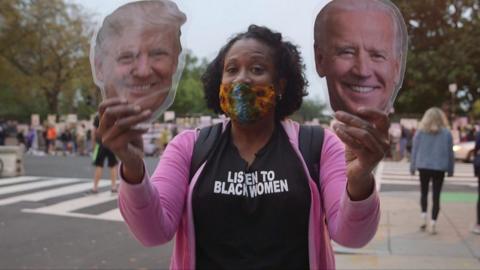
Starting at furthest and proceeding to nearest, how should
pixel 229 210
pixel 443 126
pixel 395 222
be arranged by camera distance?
pixel 395 222
pixel 443 126
pixel 229 210

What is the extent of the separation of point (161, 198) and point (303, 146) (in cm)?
54

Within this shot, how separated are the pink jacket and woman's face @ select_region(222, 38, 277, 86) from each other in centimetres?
26

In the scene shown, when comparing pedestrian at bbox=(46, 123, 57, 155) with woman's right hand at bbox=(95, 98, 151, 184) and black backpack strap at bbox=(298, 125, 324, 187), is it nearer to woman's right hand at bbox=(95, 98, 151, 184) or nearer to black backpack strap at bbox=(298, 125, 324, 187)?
black backpack strap at bbox=(298, 125, 324, 187)

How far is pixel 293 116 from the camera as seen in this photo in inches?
90.5

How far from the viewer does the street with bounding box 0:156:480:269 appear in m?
6.00

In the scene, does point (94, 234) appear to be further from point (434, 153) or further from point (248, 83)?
point (248, 83)

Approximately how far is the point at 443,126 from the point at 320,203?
641 centimetres

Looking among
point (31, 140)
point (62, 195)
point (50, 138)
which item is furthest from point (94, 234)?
point (31, 140)

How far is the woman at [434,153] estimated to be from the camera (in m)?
7.72

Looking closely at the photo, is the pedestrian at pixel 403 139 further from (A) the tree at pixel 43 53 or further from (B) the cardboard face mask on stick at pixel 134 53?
(B) the cardboard face mask on stick at pixel 134 53

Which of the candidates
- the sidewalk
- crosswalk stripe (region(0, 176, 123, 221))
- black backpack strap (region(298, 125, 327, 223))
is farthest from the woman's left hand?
crosswalk stripe (region(0, 176, 123, 221))

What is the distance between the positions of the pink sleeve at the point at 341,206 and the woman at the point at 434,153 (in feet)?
20.2

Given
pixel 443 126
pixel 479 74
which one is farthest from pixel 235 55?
pixel 479 74

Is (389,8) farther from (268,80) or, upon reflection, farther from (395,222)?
(395,222)
